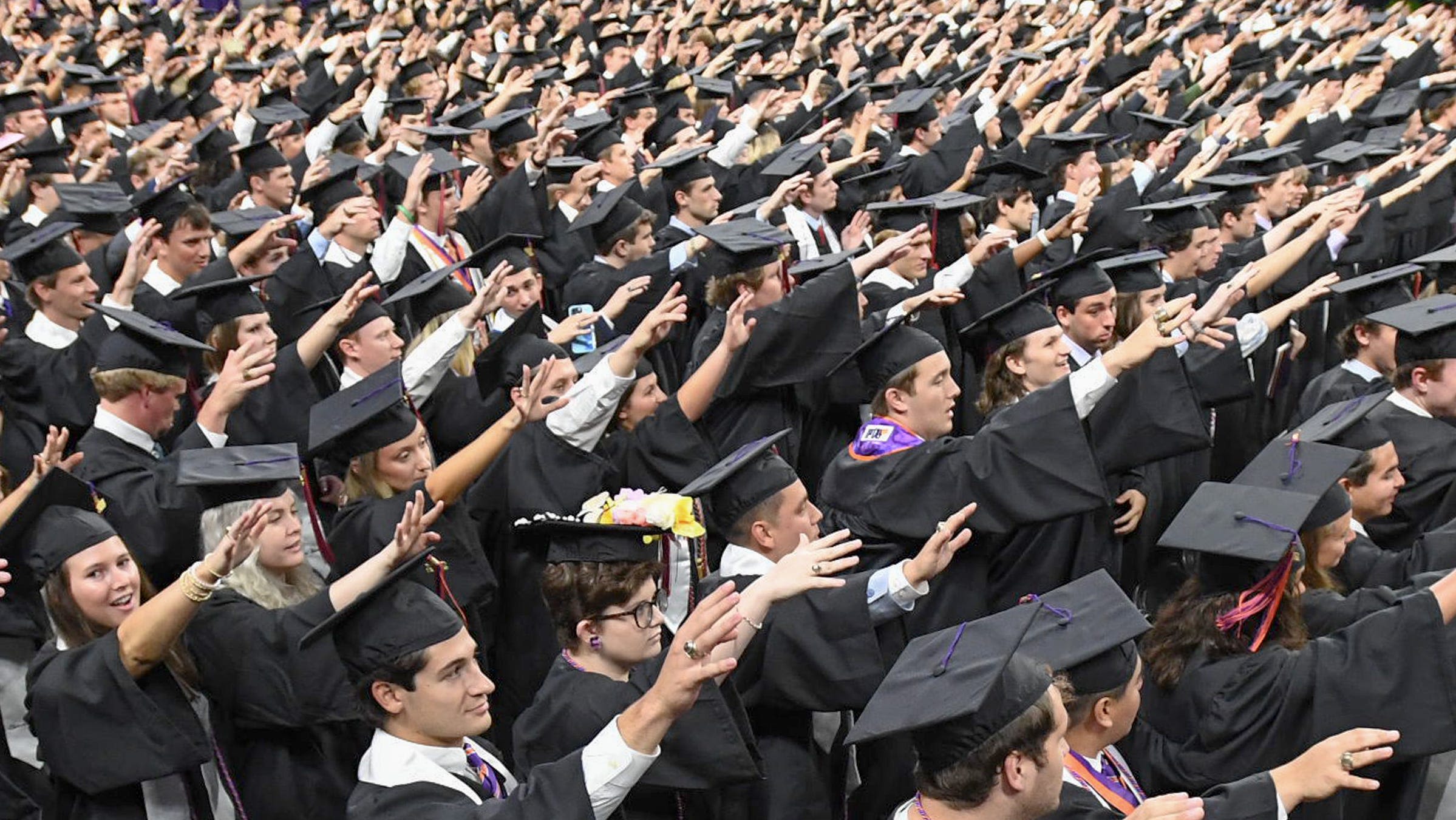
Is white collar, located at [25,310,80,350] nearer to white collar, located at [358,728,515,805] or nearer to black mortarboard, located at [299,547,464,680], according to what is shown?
black mortarboard, located at [299,547,464,680]

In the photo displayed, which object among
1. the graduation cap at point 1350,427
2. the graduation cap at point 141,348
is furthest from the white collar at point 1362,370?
the graduation cap at point 141,348

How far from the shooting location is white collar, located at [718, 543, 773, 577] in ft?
12.4

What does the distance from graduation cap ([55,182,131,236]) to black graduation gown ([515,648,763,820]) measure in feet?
16.9

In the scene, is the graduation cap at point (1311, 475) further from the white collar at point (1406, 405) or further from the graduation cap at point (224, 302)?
the graduation cap at point (224, 302)

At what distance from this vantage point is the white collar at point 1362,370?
17.9 feet

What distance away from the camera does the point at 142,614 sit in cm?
317

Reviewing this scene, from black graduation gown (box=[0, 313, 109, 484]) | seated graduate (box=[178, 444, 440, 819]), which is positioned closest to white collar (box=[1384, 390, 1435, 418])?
seated graduate (box=[178, 444, 440, 819])

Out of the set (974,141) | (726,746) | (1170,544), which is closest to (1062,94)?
(974,141)

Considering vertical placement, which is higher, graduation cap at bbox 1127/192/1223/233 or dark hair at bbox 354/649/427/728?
dark hair at bbox 354/649/427/728

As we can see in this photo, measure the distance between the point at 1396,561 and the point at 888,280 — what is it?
305cm

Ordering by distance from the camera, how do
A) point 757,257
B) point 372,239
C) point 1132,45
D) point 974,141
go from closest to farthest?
point 757,257 → point 372,239 → point 974,141 → point 1132,45

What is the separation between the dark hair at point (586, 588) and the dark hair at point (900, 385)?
1.41m

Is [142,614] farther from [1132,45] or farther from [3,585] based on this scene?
[1132,45]

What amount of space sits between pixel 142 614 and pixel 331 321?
239 cm
